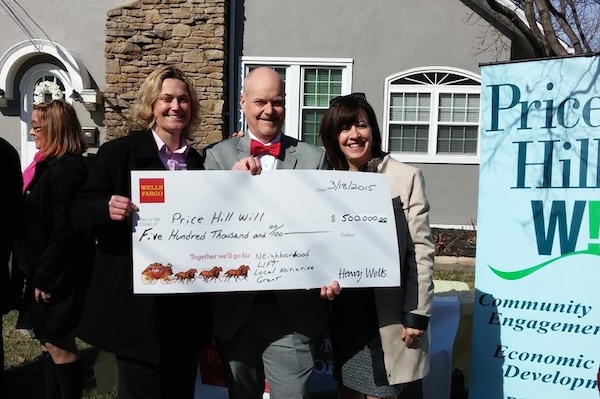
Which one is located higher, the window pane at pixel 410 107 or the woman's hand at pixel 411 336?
the window pane at pixel 410 107

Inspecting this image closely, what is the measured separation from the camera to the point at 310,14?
10008 mm

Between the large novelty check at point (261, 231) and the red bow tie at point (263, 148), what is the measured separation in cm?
14

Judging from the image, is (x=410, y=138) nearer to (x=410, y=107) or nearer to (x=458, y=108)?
(x=410, y=107)

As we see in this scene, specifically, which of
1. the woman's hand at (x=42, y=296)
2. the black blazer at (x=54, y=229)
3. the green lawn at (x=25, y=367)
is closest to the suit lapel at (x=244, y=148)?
the black blazer at (x=54, y=229)

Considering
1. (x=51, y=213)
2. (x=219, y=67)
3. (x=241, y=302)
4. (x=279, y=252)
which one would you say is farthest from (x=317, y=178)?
(x=219, y=67)

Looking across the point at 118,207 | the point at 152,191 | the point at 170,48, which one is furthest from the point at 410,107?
the point at 118,207

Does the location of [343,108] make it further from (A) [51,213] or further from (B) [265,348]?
(A) [51,213]

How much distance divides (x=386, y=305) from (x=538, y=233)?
121cm

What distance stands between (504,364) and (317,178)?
1.80 m

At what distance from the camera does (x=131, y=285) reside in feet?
7.24

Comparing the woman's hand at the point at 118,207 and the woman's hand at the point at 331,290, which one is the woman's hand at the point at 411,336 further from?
the woman's hand at the point at 118,207

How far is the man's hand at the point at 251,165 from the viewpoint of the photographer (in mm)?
2191

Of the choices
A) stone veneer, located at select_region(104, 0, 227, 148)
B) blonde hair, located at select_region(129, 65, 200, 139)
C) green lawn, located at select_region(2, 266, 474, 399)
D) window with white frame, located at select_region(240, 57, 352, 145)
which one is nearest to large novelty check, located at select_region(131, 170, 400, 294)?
blonde hair, located at select_region(129, 65, 200, 139)

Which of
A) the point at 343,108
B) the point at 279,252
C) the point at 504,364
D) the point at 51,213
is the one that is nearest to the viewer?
the point at 279,252
